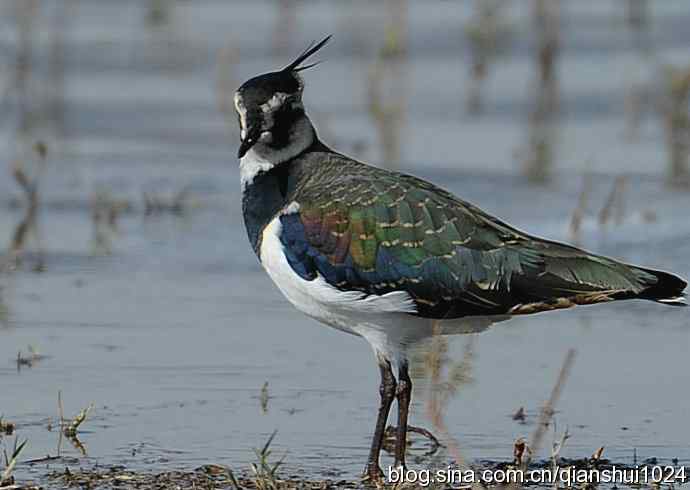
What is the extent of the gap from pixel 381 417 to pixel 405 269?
0.50m

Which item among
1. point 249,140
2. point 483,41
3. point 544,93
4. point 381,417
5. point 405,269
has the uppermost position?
point 249,140

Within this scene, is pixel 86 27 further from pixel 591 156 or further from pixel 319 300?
pixel 319 300

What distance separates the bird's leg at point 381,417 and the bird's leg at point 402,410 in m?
0.03

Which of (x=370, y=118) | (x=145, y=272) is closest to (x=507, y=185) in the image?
(x=370, y=118)

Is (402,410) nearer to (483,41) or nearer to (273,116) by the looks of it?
(273,116)

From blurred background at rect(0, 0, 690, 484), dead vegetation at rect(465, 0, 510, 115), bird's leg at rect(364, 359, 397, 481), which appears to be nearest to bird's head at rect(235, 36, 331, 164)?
bird's leg at rect(364, 359, 397, 481)

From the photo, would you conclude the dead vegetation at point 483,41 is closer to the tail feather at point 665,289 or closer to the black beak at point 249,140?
the black beak at point 249,140

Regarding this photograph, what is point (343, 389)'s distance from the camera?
6.79m

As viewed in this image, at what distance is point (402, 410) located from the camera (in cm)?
606

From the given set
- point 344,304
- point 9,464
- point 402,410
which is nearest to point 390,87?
point 402,410

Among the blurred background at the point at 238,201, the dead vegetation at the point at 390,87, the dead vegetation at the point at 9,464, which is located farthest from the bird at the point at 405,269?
the dead vegetation at the point at 390,87

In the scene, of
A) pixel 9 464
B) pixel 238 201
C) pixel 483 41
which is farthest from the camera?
pixel 483 41

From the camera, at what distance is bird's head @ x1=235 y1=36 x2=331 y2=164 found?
6.22m

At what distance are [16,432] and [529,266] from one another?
1778 millimetres
